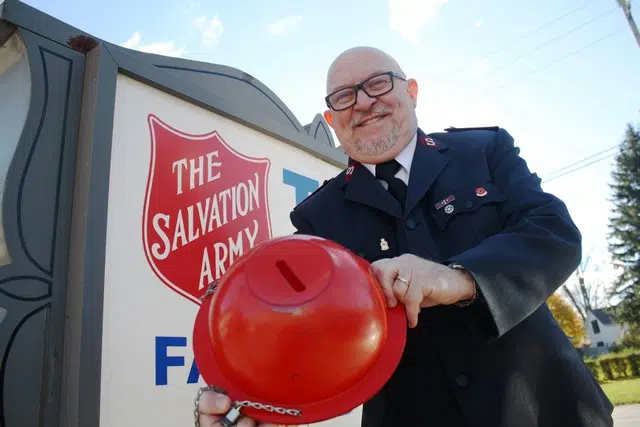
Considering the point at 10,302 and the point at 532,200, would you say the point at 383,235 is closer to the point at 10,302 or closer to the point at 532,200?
the point at 532,200

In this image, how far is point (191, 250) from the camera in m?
2.27

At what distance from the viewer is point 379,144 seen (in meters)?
1.61

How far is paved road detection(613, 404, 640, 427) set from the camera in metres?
7.11

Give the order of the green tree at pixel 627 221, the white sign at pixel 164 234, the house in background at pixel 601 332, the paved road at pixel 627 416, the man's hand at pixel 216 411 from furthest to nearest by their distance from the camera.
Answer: the house in background at pixel 601 332
the green tree at pixel 627 221
the paved road at pixel 627 416
the white sign at pixel 164 234
the man's hand at pixel 216 411

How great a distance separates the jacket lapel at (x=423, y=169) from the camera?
1444 mm

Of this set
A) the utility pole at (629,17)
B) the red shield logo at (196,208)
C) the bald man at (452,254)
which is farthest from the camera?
the utility pole at (629,17)

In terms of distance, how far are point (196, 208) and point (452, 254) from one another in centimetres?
143

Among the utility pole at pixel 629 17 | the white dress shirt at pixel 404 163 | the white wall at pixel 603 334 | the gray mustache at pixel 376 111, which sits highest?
the utility pole at pixel 629 17

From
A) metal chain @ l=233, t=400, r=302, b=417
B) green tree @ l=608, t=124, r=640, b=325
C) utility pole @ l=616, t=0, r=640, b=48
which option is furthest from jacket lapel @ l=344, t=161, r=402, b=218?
green tree @ l=608, t=124, r=640, b=325

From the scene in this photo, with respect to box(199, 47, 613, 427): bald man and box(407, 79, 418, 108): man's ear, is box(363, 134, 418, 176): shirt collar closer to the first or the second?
box(199, 47, 613, 427): bald man

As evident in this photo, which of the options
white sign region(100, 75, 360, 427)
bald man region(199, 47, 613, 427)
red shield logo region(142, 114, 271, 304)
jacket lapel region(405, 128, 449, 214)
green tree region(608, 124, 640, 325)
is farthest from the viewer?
green tree region(608, 124, 640, 325)

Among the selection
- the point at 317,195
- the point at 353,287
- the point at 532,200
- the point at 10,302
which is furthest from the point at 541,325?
the point at 10,302

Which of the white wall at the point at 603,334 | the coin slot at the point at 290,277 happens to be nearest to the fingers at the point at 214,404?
the coin slot at the point at 290,277

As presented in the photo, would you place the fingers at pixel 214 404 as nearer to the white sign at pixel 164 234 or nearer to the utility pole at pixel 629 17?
the white sign at pixel 164 234
